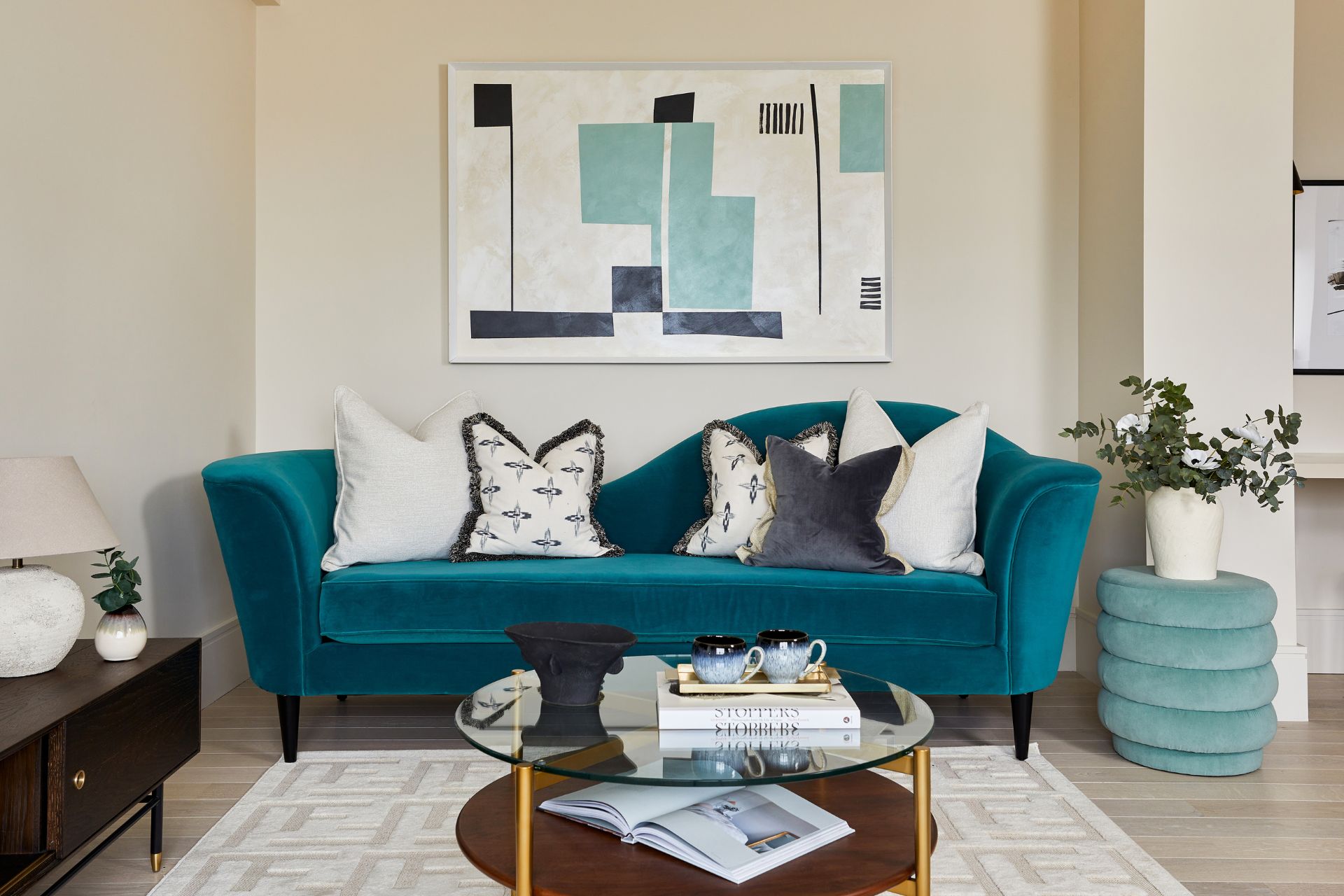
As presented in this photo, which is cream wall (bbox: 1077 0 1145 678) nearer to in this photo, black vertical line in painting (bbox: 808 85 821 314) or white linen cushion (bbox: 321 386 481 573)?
black vertical line in painting (bbox: 808 85 821 314)

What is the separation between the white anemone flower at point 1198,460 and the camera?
8.80 ft

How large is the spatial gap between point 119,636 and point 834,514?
180cm

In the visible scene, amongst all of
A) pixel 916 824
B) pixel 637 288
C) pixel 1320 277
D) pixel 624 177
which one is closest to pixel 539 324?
pixel 637 288

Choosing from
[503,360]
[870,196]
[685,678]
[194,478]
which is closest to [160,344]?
[194,478]

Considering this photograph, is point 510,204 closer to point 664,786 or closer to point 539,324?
point 539,324

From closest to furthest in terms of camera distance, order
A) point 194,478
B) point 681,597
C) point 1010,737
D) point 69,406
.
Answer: point 69,406, point 681,597, point 1010,737, point 194,478

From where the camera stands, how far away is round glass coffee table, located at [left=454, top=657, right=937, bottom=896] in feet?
4.50

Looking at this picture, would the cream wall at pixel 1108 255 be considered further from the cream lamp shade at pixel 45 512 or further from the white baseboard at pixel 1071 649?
the cream lamp shade at pixel 45 512

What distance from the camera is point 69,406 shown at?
8.09 feet

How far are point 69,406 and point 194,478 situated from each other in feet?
2.48

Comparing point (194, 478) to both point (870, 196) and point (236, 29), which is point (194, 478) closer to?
point (236, 29)

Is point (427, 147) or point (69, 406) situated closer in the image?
point (69, 406)

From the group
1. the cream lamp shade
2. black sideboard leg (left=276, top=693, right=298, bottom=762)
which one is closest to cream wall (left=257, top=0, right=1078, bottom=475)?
black sideboard leg (left=276, top=693, right=298, bottom=762)

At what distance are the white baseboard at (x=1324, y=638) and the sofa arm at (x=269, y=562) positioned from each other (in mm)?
3432
